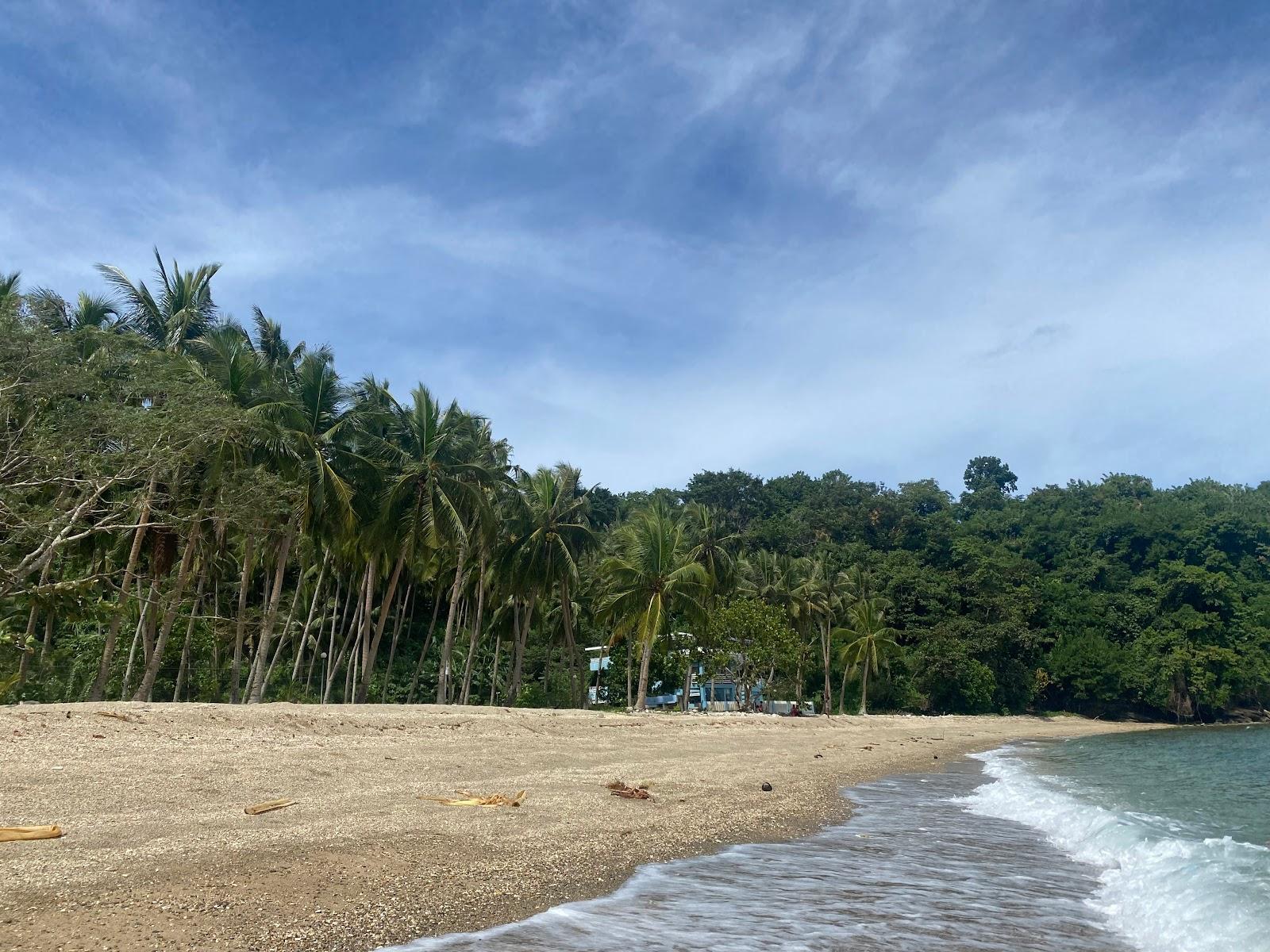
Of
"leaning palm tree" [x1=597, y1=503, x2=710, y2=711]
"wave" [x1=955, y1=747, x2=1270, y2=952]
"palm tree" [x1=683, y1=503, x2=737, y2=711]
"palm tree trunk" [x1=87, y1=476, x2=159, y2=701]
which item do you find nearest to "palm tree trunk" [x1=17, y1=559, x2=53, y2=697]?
"palm tree trunk" [x1=87, y1=476, x2=159, y2=701]

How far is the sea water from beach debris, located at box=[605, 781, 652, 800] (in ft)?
7.93

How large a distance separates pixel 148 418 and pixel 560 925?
55.1ft

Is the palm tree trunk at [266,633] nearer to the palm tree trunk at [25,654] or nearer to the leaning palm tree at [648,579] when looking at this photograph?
the palm tree trunk at [25,654]

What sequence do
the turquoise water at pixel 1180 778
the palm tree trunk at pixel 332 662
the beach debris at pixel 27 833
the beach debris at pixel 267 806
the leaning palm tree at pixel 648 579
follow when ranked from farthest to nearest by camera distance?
the leaning palm tree at pixel 648 579 < the palm tree trunk at pixel 332 662 < the turquoise water at pixel 1180 778 < the beach debris at pixel 267 806 < the beach debris at pixel 27 833

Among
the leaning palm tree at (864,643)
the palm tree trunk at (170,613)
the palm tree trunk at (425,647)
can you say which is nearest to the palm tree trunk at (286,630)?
the palm tree trunk at (425,647)

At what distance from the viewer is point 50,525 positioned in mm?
17281

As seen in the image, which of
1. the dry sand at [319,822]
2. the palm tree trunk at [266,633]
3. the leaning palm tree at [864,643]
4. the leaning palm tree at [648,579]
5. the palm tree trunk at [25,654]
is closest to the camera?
the dry sand at [319,822]

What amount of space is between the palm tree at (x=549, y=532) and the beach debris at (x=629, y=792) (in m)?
19.3

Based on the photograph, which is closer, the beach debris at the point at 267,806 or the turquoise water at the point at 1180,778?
the beach debris at the point at 267,806

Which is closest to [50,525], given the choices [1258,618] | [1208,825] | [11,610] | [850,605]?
[11,610]

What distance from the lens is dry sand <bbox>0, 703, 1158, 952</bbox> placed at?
4988 mm

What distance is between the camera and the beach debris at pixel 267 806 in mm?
7723

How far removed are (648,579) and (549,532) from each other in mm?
4253

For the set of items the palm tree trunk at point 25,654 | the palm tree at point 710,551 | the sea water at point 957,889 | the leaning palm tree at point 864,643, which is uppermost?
the palm tree at point 710,551
